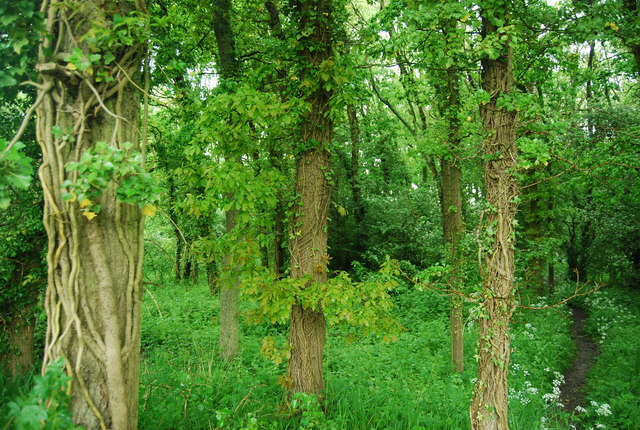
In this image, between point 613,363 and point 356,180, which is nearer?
point 613,363

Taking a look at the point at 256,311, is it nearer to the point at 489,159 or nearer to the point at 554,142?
the point at 489,159

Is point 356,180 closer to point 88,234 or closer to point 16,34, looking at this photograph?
point 88,234

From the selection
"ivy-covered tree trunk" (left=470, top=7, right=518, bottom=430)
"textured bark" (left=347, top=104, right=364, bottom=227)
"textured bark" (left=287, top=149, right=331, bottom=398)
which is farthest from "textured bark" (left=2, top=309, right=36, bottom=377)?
"textured bark" (left=347, top=104, right=364, bottom=227)

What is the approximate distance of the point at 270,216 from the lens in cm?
539

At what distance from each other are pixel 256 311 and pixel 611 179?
267 inches

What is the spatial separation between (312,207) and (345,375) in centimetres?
408

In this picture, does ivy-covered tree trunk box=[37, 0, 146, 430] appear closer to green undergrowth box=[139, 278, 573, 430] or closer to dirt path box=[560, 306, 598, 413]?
green undergrowth box=[139, 278, 573, 430]

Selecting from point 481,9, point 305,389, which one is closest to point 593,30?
point 481,9

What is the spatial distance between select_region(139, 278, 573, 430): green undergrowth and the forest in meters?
0.05

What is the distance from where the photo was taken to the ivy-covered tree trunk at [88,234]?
7.43 ft

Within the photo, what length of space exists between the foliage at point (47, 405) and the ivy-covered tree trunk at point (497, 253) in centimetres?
336

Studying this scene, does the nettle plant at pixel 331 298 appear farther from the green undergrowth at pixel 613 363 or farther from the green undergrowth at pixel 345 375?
the green undergrowth at pixel 613 363

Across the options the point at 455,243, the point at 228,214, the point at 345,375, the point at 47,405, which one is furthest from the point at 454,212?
the point at 47,405

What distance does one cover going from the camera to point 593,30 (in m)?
4.13
